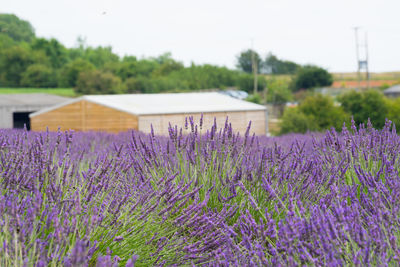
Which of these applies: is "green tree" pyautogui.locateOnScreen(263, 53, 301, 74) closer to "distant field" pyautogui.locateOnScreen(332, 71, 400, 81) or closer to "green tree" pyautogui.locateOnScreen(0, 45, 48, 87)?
"distant field" pyautogui.locateOnScreen(332, 71, 400, 81)

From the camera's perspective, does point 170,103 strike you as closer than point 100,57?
Yes

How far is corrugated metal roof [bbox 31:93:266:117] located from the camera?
2135 centimetres

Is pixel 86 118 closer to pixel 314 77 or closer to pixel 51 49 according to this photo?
pixel 51 49

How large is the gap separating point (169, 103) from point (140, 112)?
276 cm

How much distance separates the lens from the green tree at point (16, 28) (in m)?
81.1

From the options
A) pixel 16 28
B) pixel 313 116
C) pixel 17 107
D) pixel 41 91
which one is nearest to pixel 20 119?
pixel 17 107

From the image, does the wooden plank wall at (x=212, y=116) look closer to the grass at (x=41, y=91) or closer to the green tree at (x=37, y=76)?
the grass at (x=41, y=91)

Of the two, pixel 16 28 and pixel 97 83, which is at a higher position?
pixel 16 28

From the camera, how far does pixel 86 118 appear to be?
72.8 ft

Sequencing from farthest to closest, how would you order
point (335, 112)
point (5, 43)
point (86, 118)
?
1. point (5, 43)
2. point (86, 118)
3. point (335, 112)

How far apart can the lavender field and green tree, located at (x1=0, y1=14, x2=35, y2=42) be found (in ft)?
265

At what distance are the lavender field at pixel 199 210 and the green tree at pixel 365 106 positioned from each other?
17.8 m

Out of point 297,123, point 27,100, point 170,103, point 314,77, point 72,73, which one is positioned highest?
point 72,73

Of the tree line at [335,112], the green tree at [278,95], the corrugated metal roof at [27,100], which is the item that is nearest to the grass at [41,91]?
the corrugated metal roof at [27,100]
